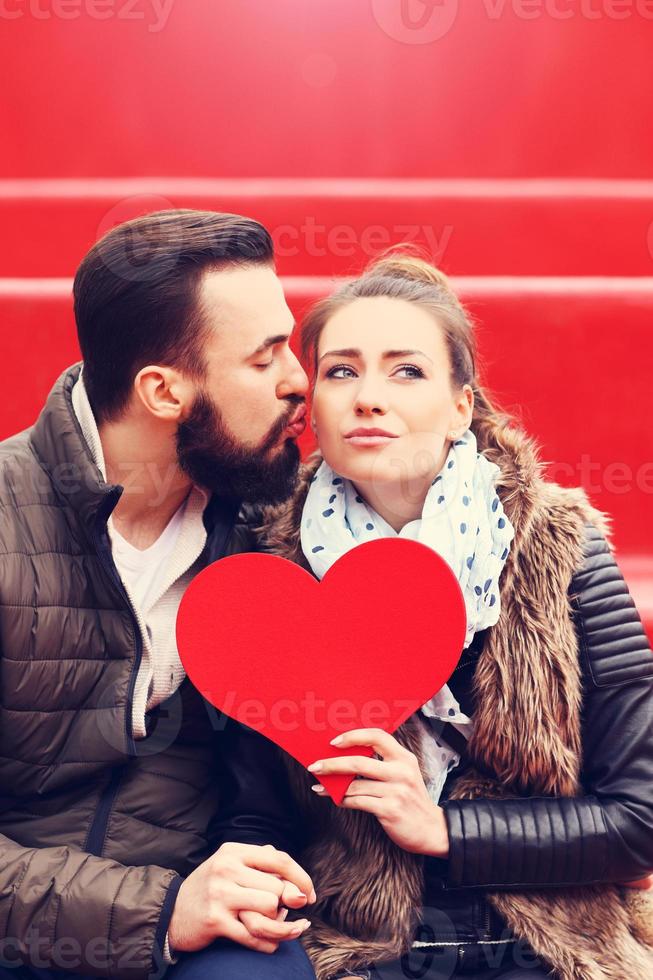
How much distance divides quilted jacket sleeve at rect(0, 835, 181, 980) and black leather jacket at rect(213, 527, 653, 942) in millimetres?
224

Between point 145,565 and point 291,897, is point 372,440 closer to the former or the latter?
point 145,565

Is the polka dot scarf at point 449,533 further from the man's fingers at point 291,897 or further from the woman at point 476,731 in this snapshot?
the man's fingers at point 291,897

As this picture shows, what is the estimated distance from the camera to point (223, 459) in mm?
1354

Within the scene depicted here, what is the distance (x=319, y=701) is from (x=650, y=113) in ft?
6.13

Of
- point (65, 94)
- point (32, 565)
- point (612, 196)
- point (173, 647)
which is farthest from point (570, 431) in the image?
point (65, 94)

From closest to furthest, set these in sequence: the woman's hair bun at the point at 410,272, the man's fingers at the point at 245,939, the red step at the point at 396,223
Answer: the man's fingers at the point at 245,939
the woman's hair bun at the point at 410,272
the red step at the point at 396,223

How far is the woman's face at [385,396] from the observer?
1295 mm

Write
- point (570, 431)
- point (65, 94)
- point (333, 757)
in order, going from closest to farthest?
1. point (333, 757)
2. point (570, 431)
3. point (65, 94)

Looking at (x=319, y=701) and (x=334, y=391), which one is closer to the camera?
(x=319, y=701)

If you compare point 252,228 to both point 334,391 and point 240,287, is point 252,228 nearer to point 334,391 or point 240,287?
point 240,287

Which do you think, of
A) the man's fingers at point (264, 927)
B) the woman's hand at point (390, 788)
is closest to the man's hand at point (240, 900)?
the man's fingers at point (264, 927)

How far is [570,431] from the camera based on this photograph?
6.71 ft

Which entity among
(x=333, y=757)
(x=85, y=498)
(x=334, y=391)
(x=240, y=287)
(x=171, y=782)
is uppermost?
(x=240, y=287)

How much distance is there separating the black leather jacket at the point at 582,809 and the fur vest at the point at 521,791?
24mm
